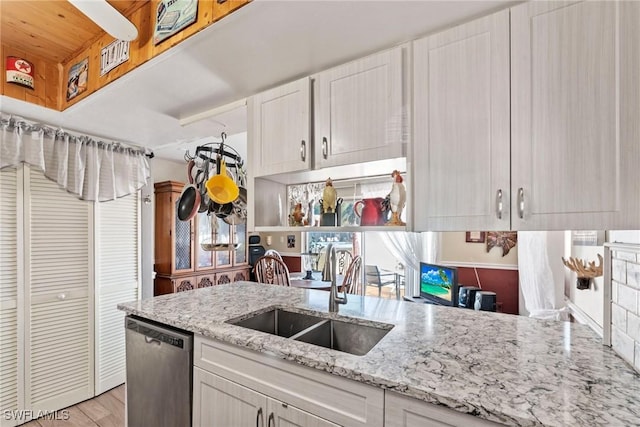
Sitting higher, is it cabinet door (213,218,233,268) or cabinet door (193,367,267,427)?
cabinet door (213,218,233,268)

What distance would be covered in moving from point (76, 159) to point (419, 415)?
284cm

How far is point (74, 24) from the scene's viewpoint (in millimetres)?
1633

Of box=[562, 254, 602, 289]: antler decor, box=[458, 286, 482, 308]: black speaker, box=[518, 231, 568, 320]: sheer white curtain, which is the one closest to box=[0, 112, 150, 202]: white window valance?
box=[458, 286, 482, 308]: black speaker

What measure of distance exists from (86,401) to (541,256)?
4.31 meters

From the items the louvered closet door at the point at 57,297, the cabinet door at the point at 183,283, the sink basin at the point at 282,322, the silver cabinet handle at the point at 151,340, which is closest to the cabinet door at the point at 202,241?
the cabinet door at the point at 183,283

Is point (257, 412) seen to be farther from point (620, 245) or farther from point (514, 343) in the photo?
point (620, 245)

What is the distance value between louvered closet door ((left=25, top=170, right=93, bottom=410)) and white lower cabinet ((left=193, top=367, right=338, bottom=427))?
5.44 ft

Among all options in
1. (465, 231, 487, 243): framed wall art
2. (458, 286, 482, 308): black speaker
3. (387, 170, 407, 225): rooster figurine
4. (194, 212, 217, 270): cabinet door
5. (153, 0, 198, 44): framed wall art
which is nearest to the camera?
(153, 0, 198, 44): framed wall art

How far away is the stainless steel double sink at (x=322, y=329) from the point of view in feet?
4.70

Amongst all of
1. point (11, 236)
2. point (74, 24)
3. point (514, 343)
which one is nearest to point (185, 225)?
point (11, 236)

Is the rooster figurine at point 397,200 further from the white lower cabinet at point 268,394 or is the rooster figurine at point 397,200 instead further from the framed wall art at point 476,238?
the framed wall art at point 476,238

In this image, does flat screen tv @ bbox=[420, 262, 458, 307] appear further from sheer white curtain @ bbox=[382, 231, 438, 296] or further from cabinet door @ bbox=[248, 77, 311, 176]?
cabinet door @ bbox=[248, 77, 311, 176]

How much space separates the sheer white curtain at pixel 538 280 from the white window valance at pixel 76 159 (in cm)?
391

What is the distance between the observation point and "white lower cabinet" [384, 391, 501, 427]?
0.81 m
